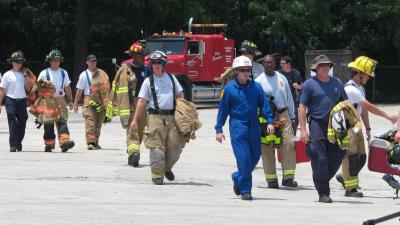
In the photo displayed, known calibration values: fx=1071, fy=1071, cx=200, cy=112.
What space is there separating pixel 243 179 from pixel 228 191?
1072 mm

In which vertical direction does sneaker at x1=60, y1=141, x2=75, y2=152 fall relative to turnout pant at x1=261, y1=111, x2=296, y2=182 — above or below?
below

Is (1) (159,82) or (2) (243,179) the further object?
(1) (159,82)

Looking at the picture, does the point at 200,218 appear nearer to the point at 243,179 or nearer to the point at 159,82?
the point at 243,179

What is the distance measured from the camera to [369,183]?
1533 cm

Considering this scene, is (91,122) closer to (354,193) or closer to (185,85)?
(354,193)

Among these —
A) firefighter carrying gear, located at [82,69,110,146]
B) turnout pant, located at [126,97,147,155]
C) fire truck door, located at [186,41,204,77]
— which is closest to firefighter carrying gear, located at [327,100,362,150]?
turnout pant, located at [126,97,147,155]

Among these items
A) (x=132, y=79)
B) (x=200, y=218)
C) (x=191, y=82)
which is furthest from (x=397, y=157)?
(x=191, y=82)

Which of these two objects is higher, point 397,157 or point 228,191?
point 397,157

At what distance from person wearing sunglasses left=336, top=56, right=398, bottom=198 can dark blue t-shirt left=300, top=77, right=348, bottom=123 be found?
529 millimetres

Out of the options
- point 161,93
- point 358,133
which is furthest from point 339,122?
point 161,93

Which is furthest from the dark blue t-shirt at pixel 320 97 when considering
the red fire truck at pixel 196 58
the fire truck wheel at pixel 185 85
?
the red fire truck at pixel 196 58

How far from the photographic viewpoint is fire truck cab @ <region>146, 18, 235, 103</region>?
1451 inches

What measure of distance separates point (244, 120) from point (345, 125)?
1201mm

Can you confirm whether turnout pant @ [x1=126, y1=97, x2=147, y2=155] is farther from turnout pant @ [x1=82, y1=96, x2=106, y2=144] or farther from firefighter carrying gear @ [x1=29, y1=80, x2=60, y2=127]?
turnout pant @ [x1=82, y1=96, x2=106, y2=144]
